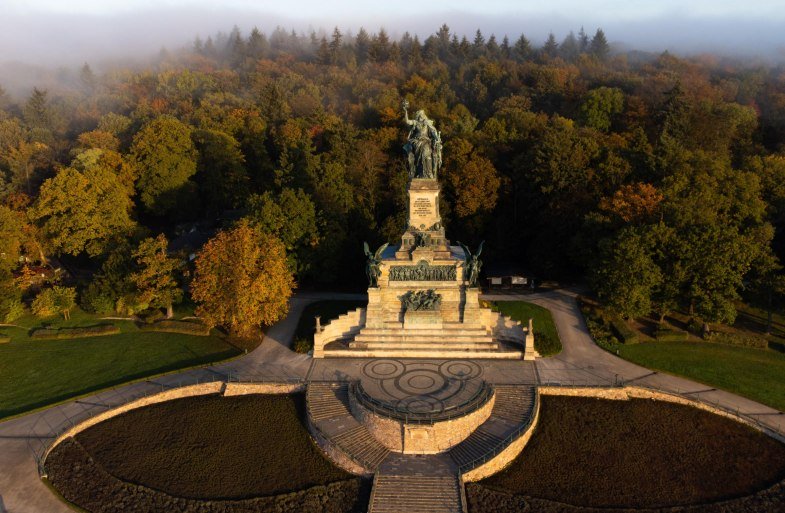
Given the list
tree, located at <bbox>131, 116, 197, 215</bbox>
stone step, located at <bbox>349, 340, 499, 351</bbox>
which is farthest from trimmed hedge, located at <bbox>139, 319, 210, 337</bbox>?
tree, located at <bbox>131, 116, 197, 215</bbox>

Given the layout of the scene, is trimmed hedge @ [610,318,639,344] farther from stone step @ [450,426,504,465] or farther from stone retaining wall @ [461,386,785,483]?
stone step @ [450,426,504,465]

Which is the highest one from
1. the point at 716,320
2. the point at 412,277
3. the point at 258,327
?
the point at 412,277

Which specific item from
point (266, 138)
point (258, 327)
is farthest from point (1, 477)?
point (266, 138)

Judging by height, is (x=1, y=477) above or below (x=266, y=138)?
below

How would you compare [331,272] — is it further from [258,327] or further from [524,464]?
[524,464]

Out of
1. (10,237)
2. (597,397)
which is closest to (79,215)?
(10,237)

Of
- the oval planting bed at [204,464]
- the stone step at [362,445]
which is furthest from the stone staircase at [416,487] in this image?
the oval planting bed at [204,464]

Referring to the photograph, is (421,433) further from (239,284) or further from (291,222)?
(291,222)

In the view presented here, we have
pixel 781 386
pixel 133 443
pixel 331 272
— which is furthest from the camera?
pixel 331 272
